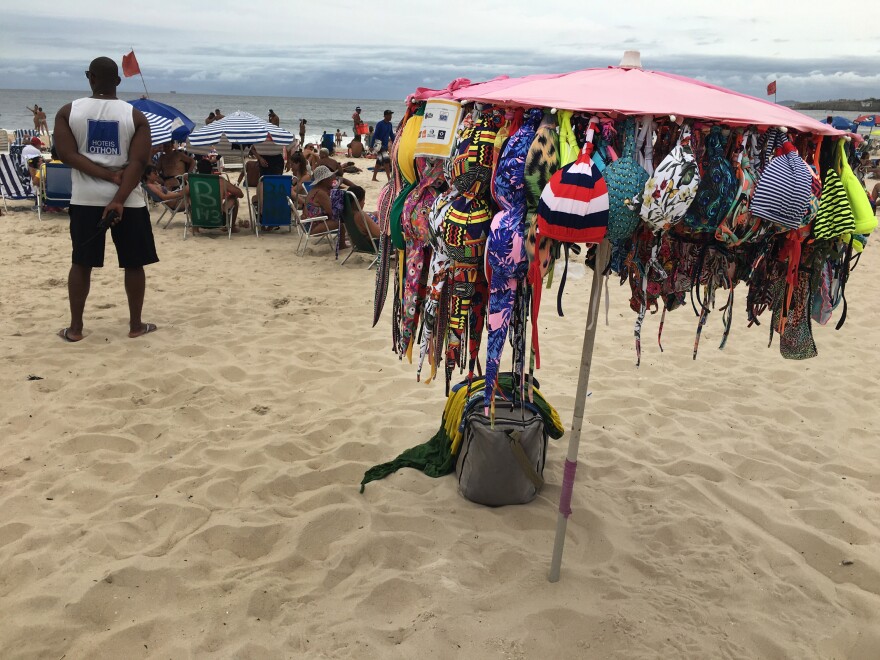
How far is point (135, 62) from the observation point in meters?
11.1

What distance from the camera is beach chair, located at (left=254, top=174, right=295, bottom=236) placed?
8250mm

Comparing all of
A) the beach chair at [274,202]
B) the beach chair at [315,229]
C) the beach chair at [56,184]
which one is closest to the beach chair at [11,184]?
the beach chair at [56,184]

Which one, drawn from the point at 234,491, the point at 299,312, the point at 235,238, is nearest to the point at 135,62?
the point at 235,238

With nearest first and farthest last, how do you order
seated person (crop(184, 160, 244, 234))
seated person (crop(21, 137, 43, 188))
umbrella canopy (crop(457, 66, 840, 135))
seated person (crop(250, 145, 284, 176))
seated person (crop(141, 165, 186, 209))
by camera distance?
umbrella canopy (crop(457, 66, 840, 135)) → seated person (crop(184, 160, 244, 234)) → seated person (crop(141, 165, 186, 209)) → seated person (crop(21, 137, 43, 188)) → seated person (crop(250, 145, 284, 176))

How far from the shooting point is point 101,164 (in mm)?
4281

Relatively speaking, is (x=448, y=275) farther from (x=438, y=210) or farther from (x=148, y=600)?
(x=148, y=600)

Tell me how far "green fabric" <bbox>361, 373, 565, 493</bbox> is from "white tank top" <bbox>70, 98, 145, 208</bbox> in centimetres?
272

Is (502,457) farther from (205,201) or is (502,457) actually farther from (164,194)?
(164,194)

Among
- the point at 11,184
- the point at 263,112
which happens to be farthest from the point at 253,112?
the point at 11,184

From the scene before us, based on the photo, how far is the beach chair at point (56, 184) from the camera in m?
8.68

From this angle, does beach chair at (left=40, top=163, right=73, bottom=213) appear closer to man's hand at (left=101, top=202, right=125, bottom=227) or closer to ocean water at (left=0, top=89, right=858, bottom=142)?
man's hand at (left=101, top=202, right=125, bottom=227)

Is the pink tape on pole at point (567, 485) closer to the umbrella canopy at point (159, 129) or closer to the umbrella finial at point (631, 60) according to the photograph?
the umbrella finial at point (631, 60)

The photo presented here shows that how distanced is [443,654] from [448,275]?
130cm

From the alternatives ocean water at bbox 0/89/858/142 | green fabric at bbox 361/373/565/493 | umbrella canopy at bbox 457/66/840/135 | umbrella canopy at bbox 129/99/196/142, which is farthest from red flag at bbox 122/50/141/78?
ocean water at bbox 0/89/858/142
